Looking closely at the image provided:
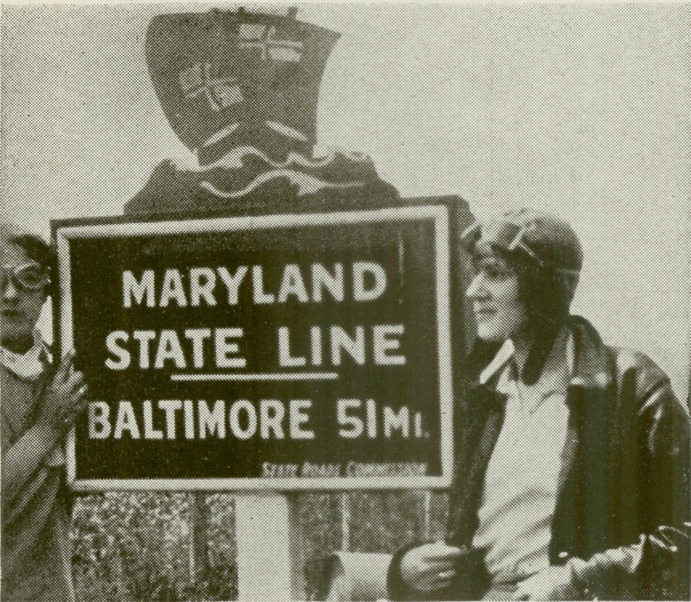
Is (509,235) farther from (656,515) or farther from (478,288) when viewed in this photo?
(656,515)

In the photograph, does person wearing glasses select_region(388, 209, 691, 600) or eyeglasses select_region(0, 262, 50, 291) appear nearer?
person wearing glasses select_region(388, 209, 691, 600)

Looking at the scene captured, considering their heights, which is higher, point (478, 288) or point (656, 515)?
point (478, 288)

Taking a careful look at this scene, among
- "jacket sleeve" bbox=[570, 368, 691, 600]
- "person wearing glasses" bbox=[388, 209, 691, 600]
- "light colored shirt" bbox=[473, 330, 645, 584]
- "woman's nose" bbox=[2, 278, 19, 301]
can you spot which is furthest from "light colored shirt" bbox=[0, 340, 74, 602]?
"jacket sleeve" bbox=[570, 368, 691, 600]

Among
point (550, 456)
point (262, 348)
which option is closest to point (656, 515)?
point (550, 456)

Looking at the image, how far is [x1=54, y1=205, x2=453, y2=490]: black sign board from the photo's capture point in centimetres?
222

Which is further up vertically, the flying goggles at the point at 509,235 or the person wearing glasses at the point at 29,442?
the flying goggles at the point at 509,235

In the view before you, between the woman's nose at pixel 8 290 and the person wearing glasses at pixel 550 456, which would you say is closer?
the person wearing glasses at pixel 550 456

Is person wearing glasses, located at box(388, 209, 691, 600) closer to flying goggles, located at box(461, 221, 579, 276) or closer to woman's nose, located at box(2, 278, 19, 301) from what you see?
flying goggles, located at box(461, 221, 579, 276)

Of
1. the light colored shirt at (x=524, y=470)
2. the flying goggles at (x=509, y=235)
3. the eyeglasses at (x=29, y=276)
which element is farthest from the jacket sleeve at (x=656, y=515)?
the eyeglasses at (x=29, y=276)

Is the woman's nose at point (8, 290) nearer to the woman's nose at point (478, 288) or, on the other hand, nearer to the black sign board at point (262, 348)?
the black sign board at point (262, 348)

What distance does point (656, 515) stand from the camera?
2.14 meters

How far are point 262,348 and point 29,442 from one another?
0.63m

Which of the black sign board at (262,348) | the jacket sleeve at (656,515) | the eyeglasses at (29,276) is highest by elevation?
the eyeglasses at (29,276)

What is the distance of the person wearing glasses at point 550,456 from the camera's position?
2.14 metres
